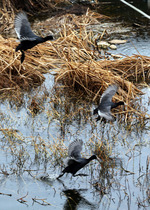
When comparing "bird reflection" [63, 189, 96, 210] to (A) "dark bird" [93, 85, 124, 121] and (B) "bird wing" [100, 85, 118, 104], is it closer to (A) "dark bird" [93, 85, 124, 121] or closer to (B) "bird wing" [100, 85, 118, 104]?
(A) "dark bird" [93, 85, 124, 121]

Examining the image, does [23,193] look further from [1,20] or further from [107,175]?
[1,20]

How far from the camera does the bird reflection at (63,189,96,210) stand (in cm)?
481

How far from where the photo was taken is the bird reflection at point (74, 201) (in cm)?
481

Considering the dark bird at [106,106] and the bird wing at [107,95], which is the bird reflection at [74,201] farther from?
the bird wing at [107,95]

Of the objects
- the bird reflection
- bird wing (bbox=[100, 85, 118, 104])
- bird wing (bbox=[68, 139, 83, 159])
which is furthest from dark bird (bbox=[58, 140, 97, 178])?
bird wing (bbox=[100, 85, 118, 104])

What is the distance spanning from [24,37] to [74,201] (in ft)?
6.26

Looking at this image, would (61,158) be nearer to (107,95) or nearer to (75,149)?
(75,149)

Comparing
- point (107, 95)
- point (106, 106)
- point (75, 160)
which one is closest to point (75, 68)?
point (107, 95)

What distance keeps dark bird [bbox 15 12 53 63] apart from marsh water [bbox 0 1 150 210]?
1.12 metres

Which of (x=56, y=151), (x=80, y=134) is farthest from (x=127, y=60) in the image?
(x=56, y=151)

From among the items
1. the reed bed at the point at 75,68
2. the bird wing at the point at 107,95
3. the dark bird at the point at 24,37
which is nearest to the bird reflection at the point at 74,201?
the bird wing at the point at 107,95

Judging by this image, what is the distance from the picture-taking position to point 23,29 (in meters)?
5.71

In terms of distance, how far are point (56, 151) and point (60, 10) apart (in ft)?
23.0

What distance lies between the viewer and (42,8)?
1217cm
